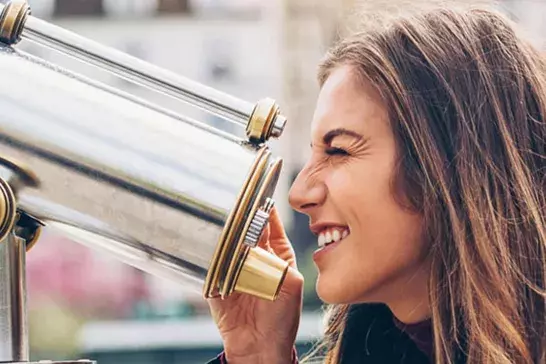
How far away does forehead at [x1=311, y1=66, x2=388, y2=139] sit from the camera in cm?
98

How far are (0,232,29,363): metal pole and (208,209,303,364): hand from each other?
0.28 meters

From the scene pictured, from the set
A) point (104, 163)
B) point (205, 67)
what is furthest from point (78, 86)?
point (205, 67)

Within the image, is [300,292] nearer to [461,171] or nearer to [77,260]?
[461,171]

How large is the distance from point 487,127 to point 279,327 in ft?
0.89

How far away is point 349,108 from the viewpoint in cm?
99

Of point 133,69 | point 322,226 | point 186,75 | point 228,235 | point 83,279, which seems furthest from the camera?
point 186,75

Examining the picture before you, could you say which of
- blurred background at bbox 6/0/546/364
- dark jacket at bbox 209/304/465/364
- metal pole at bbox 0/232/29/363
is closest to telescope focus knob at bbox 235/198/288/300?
metal pole at bbox 0/232/29/363

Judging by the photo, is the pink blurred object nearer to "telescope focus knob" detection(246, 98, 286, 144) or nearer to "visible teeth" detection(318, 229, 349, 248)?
"visible teeth" detection(318, 229, 349, 248)

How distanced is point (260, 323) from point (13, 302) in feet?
1.04

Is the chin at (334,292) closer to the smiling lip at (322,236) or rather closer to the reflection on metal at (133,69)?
the smiling lip at (322,236)

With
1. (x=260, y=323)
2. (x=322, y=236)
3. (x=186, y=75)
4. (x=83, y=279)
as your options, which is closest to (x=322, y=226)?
(x=322, y=236)

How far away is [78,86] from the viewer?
2.71ft

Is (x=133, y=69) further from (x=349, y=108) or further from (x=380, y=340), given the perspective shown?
(x=380, y=340)

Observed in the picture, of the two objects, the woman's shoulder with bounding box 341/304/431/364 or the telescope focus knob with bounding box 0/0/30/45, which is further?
the woman's shoulder with bounding box 341/304/431/364
